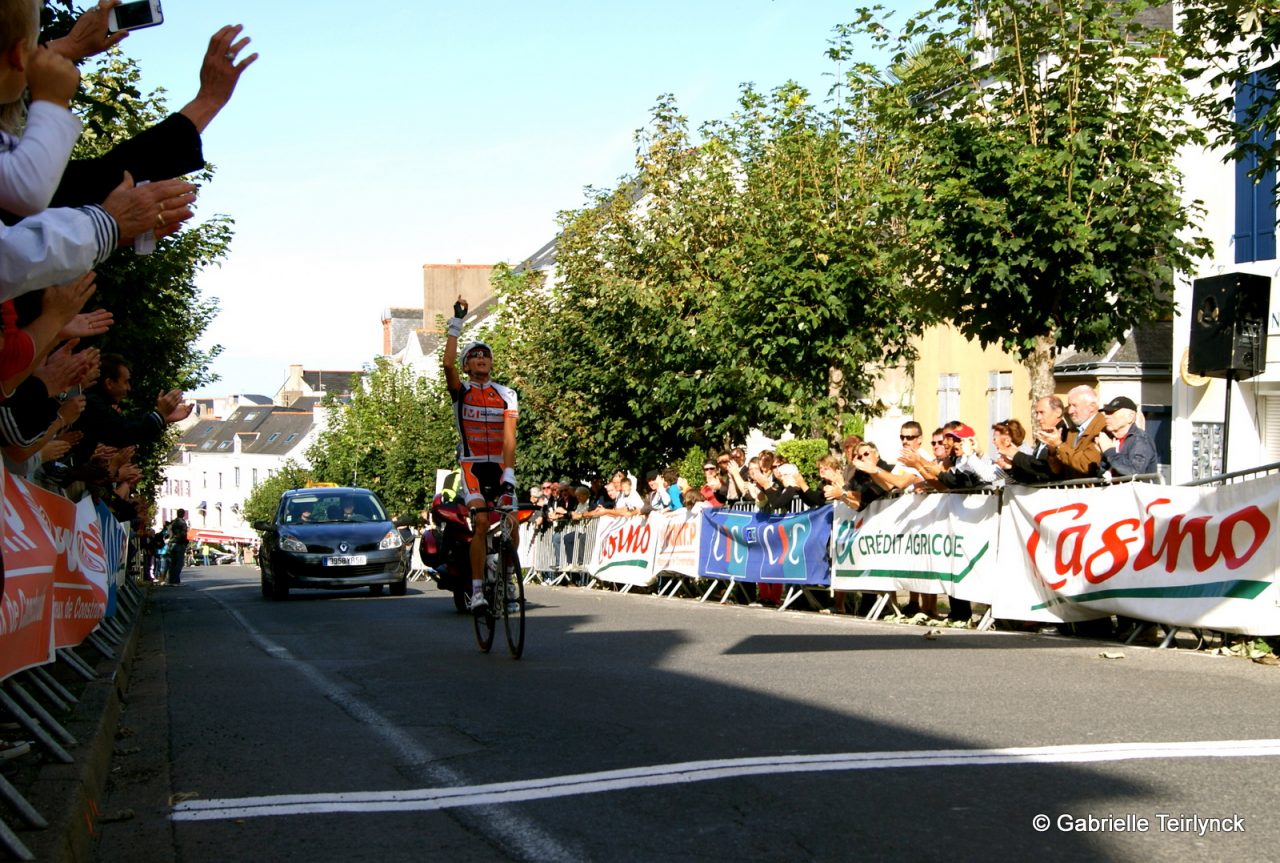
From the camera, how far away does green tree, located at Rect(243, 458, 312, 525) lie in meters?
110

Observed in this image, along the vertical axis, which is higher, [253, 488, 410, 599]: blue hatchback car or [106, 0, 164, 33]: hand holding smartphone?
[106, 0, 164, 33]: hand holding smartphone

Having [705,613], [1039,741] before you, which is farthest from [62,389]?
[705,613]

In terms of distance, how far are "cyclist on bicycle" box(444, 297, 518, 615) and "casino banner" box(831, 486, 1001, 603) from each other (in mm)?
4625

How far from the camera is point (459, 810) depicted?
582 centimetres

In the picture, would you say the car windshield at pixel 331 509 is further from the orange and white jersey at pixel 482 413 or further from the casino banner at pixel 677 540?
the orange and white jersey at pixel 482 413

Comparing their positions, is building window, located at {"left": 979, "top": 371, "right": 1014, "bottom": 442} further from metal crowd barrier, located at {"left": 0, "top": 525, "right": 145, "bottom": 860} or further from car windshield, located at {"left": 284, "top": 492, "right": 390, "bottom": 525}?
metal crowd barrier, located at {"left": 0, "top": 525, "right": 145, "bottom": 860}

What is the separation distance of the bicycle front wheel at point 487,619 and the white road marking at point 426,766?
126 cm

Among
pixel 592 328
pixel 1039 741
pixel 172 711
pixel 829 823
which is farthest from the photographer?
pixel 592 328

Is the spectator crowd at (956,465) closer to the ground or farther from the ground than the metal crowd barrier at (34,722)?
farther from the ground

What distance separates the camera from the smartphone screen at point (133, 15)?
4.89 meters

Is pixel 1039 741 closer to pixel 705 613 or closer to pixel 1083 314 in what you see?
pixel 705 613

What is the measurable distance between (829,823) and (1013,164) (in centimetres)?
1368

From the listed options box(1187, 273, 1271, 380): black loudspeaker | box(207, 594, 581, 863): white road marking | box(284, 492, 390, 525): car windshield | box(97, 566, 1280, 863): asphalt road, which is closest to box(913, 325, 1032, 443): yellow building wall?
box(284, 492, 390, 525): car windshield

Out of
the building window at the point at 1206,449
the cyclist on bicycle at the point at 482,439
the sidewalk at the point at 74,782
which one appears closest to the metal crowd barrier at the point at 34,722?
the sidewalk at the point at 74,782
